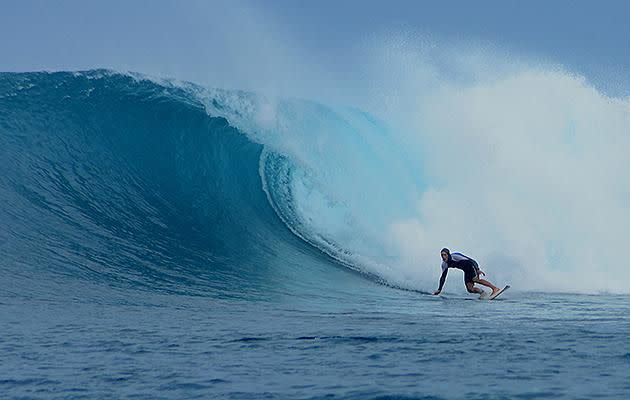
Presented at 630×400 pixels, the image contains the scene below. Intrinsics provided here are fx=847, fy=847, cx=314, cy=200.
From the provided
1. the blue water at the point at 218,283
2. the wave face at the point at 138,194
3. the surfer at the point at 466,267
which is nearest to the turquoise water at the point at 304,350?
the blue water at the point at 218,283

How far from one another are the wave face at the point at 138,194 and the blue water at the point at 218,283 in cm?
4

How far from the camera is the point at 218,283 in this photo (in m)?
10.3

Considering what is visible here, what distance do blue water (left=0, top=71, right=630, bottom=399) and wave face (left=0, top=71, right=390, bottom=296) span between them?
4 centimetres

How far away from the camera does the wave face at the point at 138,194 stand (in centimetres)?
1065

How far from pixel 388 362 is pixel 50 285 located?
5.34 metres

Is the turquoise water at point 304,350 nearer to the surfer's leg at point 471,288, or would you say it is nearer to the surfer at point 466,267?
the surfer's leg at point 471,288

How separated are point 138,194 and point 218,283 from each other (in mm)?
3977

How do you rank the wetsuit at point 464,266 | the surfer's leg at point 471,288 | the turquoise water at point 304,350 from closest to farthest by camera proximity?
the turquoise water at point 304,350 < the surfer's leg at point 471,288 < the wetsuit at point 464,266

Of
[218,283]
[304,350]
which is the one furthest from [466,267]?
[304,350]

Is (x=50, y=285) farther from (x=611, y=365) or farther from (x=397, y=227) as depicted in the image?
(x=397, y=227)

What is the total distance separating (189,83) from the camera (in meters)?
17.4

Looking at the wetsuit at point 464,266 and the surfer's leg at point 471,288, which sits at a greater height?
the wetsuit at point 464,266

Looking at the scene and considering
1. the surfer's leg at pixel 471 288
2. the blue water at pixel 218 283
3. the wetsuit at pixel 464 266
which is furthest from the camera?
the wetsuit at pixel 464 266

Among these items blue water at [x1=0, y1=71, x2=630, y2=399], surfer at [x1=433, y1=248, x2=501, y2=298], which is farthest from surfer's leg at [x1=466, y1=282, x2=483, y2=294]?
blue water at [x1=0, y1=71, x2=630, y2=399]
